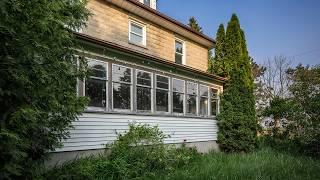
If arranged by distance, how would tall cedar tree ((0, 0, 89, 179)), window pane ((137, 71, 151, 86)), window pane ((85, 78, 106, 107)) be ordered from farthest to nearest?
1. window pane ((137, 71, 151, 86))
2. window pane ((85, 78, 106, 107))
3. tall cedar tree ((0, 0, 89, 179))

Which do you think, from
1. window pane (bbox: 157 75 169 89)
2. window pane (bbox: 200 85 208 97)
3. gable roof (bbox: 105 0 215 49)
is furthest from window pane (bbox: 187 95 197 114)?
gable roof (bbox: 105 0 215 49)

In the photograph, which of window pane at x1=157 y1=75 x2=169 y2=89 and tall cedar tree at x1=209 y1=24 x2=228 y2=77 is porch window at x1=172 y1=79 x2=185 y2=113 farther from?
tall cedar tree at x1=209 y1=24 x2=228 y2=77

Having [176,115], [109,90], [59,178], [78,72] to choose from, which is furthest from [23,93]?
[176,115]

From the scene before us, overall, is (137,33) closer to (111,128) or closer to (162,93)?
(162,93)

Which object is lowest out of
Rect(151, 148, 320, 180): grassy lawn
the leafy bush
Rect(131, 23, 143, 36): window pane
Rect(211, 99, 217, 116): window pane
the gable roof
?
Rect(151, 148, 320, 180): grassy lawn

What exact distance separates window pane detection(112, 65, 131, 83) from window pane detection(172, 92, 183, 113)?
158 inches

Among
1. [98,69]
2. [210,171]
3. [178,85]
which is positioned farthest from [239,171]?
[178,85]

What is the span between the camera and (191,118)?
2089cm

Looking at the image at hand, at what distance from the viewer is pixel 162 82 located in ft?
61.5

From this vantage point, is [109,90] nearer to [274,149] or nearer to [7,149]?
[7,149]

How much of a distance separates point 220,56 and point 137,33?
717 centimetres

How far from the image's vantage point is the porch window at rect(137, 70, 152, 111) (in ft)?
55.4

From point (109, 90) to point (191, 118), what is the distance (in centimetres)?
698

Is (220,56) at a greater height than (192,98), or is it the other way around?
(220,56)
